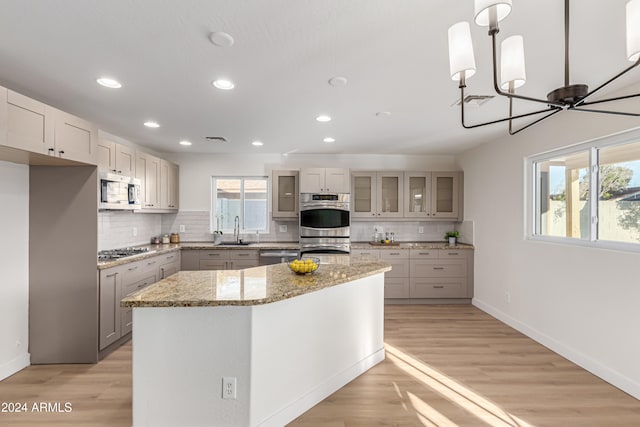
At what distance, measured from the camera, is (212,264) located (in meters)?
4.68

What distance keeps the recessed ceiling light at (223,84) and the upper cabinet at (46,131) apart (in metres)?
1.29

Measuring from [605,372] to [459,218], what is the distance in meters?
2.87

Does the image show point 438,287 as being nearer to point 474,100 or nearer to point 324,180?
point 324,180

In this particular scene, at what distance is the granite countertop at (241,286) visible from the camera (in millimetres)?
1778

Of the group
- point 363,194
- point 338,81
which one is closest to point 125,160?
point 338,81

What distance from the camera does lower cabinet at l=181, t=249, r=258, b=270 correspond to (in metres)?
4.66

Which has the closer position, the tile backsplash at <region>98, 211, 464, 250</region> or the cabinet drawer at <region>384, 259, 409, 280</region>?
the cabinet drawer at <region>384, 259, 409, 280</region>

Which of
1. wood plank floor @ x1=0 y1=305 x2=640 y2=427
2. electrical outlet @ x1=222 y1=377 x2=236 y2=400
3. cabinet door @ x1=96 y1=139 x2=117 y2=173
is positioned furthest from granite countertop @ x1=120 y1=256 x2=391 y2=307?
cabinet door @ x1=96 y1=139 x2=117 y2=173

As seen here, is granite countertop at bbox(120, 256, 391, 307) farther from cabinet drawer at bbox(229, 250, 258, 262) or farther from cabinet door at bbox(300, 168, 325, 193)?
cabinet door at bbox(300, 168, 325, 193)

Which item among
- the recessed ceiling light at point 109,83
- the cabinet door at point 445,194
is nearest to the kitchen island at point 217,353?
the recessed ceiling light at point 109,83

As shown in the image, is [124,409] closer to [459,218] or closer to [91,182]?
[91,182]

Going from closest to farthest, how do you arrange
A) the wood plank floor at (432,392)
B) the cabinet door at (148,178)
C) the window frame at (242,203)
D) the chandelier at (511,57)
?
the chandelier at (511,57), the wood plank floor at (432,392), the cabinet door at (148,178), the window frame at (242,203)

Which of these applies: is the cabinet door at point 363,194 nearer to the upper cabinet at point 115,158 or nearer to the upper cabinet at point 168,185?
the upper cabinet at point 168,185

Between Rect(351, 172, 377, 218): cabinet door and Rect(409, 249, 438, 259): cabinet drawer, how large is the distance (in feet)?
2.86
